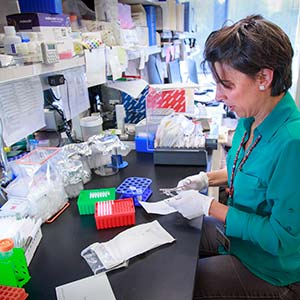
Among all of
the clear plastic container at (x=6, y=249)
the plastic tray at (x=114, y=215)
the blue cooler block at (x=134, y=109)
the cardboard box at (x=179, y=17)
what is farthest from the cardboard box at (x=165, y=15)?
the clear plastic container at (x=6, y=249)

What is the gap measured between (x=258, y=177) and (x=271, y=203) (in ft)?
0.29

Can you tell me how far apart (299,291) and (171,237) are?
453mm

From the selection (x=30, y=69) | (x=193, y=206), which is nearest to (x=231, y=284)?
(x=193, y=206)

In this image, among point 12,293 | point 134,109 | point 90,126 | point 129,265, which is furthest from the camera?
point 134,109

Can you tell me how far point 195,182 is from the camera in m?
1.27

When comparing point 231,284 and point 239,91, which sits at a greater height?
point 239,91

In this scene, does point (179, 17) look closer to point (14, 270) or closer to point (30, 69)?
point (30, 69)

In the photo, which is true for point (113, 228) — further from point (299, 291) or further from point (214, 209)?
point (299, 291)

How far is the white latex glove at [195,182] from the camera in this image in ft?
4.06

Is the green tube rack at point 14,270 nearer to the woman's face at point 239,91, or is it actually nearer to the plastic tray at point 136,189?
the plastic tray at point 136,189

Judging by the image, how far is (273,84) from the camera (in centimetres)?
91

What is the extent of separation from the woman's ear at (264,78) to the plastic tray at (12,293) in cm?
88

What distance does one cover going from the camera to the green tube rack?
748mm

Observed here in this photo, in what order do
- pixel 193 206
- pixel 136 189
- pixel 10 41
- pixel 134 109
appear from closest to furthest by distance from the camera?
1. pixel 10 41
2. pixel 193 206
3. pixel 136 189
4. pixel 134 109
